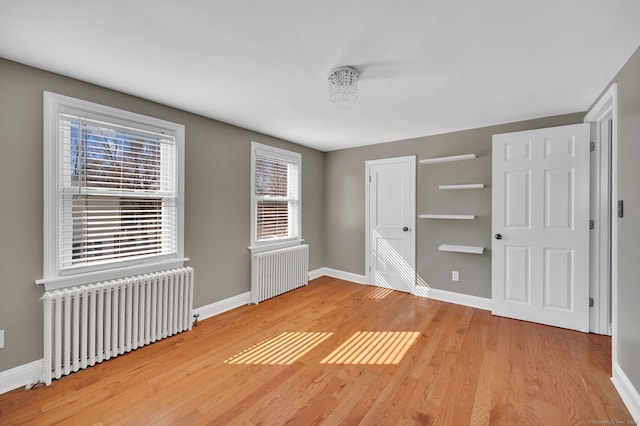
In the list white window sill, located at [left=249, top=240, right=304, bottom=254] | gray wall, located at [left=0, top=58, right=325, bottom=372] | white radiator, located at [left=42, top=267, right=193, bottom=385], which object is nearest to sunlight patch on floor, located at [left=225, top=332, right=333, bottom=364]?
white radiator, located at [left=42, top=267, right=193, bottom=385]

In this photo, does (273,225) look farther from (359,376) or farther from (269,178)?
(359,376)

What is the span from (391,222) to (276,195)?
72.4 inches

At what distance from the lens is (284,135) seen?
392cm

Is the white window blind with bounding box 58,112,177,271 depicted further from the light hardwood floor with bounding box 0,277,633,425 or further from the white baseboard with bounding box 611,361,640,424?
the white baseboard with bounding box 611,361,640,424

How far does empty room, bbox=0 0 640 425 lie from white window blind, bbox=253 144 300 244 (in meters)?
0.08

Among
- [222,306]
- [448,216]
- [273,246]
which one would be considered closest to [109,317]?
[222,306]

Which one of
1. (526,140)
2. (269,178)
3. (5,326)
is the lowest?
(5,326)

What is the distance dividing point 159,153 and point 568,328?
4644 mm

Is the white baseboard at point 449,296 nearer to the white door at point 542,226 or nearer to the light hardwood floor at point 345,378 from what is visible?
the white door at point 542,226

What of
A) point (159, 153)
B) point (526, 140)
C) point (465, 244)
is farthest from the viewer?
point (465, 244)

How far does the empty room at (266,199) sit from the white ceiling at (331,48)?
0.06ft

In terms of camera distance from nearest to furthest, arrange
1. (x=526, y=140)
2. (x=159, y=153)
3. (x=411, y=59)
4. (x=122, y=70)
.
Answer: (x=411, y=59) < (x=122, y=70) < (x=159, y=153) < (x=526, y=140)

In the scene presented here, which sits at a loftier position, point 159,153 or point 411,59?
point 411,59

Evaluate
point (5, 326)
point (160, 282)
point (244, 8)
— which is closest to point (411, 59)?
point (244, 8)
